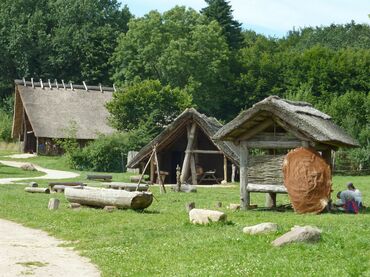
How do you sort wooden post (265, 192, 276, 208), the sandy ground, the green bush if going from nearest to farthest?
wooden post (265, 192, 276, 208), the green bush, the sandy ground

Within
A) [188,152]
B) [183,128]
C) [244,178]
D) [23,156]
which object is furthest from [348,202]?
[23,156]

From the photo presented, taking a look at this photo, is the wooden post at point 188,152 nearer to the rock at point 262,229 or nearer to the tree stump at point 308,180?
the tree stump at point 308,180

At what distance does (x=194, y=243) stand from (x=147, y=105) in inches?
1680

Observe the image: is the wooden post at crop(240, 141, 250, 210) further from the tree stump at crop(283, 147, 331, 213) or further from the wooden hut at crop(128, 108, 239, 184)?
the wooden hut at crop(128, 108, 239, 184)

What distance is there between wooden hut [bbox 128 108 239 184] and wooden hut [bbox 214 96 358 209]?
14643 mm

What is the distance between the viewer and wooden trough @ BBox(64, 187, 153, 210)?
21.6 m

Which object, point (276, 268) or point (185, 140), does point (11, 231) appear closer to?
point (276, 268)

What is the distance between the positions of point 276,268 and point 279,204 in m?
14.7

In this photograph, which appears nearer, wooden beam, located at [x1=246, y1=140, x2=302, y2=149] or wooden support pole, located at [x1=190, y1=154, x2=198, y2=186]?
wooden beam, located at [x1=246, y1=140, x2=302, y2=149]

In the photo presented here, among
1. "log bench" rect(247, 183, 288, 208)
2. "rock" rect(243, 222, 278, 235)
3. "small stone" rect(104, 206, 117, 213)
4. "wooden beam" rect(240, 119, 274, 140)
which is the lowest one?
"small stone" rect(104, 206, 117, 213)

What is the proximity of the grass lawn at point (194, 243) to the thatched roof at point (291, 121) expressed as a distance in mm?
2606

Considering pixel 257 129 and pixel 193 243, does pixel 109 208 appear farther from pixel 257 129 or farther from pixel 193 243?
pixel 193 243

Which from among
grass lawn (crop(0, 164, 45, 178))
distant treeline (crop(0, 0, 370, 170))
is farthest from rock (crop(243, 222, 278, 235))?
distant treeline (crop(0, 0, 370, 170))

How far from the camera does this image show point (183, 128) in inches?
1666
